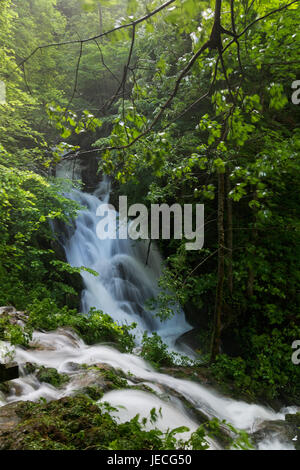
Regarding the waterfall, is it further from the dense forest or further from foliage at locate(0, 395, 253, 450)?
foliage at locate(0, 395, 253, 450)

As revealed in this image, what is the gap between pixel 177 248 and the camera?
22.4 feet

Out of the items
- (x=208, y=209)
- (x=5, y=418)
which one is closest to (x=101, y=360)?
(x=5, y=418)

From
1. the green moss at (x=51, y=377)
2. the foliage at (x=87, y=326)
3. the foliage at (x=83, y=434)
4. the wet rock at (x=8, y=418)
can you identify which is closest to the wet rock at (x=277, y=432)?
the foliage at (x=83, y=434)

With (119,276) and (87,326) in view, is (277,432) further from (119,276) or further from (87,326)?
(119,276)

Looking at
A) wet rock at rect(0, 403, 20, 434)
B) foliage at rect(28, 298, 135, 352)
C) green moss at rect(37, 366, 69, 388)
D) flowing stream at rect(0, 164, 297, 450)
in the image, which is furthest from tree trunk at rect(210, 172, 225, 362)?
wet rock at rect(0, 403, 20, 434)

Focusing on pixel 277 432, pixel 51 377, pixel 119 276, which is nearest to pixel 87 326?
pixel 51 377

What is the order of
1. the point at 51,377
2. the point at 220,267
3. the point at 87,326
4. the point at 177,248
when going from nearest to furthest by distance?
the point at 51,377 → the point at 220,267 → the point at 87,326 → the point at 177,248

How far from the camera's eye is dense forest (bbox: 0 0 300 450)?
2.01 meters

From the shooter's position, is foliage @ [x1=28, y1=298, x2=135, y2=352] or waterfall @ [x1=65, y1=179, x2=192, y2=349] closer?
foliage @ [x1=28, y1=298, x2=135, y2=352]

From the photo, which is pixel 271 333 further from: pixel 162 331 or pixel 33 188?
pixel 33 188

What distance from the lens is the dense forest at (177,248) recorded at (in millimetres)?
2010

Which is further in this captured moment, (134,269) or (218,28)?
(134,269)
